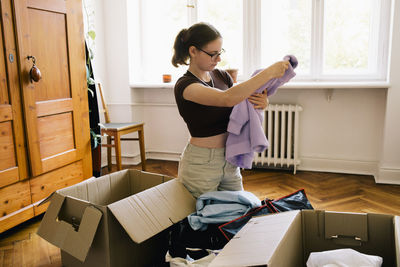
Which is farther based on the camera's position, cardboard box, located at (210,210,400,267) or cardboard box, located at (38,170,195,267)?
cardboard box, located at (38,170,195,267)

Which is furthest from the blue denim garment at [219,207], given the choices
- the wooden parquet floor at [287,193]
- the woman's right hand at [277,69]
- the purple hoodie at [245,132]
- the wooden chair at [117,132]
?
the wooden chair at [117,132]

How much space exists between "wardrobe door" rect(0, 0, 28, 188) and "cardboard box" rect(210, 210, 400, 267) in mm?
1604

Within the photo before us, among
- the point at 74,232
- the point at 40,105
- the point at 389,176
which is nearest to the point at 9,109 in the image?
the point at 40,105

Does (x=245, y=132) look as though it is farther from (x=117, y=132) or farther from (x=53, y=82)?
(x=117, y=132)

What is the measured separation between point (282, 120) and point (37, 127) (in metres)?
2.17

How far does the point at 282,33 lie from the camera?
359 centimetres

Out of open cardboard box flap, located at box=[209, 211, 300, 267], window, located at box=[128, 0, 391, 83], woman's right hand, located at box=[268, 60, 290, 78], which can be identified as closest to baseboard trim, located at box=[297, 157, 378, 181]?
window, located at box=[128, 0, 391, 83]

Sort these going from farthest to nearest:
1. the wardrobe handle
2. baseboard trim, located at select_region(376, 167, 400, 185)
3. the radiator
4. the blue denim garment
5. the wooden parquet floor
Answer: the radiator → baseboard trim, located at select_region(376, 167, 400, 185) → the wardrobe handle → the wooden parquet floor → the blue denim garment

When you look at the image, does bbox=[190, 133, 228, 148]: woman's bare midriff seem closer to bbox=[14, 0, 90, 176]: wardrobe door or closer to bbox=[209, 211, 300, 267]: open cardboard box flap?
bbox=[209, 211, 300, 267]: open cardboard box flap

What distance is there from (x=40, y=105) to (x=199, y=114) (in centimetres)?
128

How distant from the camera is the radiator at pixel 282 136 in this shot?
3471 mm

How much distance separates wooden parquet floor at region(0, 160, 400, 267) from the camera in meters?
2.05

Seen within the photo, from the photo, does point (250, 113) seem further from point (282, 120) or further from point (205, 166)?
point (282, 120)

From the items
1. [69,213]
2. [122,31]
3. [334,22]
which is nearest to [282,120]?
[334,22]
